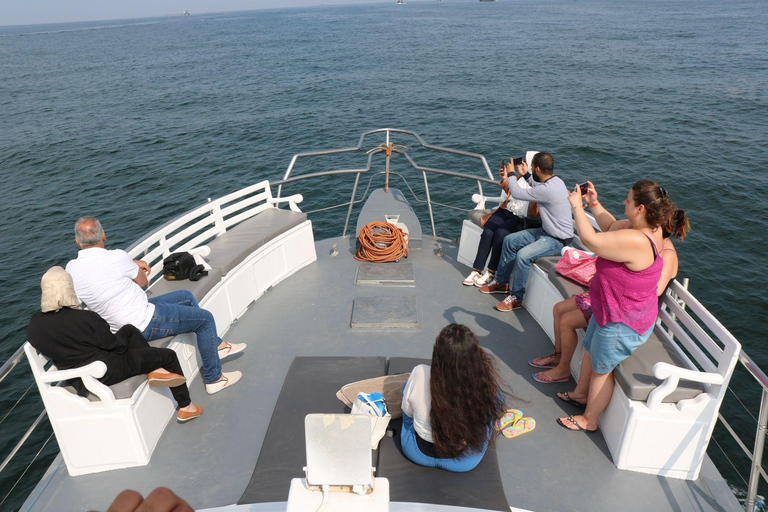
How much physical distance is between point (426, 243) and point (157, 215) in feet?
38.5

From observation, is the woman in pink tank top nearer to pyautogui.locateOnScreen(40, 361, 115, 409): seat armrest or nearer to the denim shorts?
the denim shorts

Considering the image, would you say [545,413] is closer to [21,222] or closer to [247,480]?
[247,480]

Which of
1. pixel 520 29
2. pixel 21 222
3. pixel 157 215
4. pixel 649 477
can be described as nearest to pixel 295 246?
pixel 649 477

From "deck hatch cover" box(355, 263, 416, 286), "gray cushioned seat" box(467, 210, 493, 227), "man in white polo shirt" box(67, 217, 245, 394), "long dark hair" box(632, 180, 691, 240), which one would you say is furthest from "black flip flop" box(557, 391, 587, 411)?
"man in white polo shirt" box(67, 217, 245, 394)

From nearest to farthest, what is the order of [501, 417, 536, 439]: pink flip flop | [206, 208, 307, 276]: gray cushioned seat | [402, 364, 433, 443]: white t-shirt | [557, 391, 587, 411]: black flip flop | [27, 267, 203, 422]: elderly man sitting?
1. [402, 364, 433, 443]: white t-shirt
2. [27, 267, 203, 422]: elderly man sitting
3. [501, 417, 536, 439]: pink flip flop
4. [557, 391, 587, 411]: black flip flop
5. [206, 208, 307, 276]: gray cushioned seat

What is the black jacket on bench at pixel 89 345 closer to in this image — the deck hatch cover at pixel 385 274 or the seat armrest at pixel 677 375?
the deck hatch cover at pixel 385 274

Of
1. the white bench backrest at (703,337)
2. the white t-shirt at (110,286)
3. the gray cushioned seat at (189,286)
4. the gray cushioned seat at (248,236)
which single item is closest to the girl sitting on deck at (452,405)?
the white bench backrest at (703,337)

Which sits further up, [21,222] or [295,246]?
[295,246]

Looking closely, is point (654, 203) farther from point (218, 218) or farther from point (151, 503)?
point (218, 218)

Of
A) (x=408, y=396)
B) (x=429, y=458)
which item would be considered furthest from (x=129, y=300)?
(x=429, y=458)

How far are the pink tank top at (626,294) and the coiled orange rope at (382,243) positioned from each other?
3237 millimetres

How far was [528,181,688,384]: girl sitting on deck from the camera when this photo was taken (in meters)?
3.30

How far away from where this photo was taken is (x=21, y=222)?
1505cm

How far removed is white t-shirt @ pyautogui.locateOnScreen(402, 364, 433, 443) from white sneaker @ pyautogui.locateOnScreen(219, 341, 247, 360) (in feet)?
7.52
